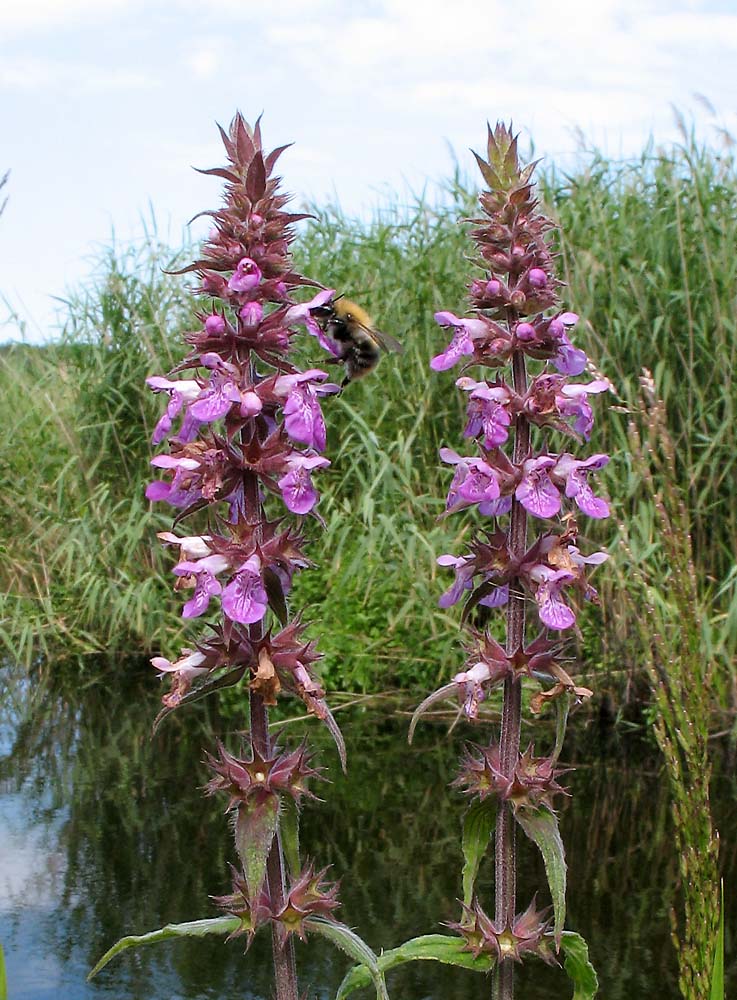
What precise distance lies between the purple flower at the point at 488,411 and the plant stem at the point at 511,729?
62 millimetres

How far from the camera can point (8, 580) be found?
24.1 ft

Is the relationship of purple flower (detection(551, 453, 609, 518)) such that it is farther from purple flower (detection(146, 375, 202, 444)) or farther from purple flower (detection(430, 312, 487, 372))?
purple flower (detection(146, 375, 202, 444))

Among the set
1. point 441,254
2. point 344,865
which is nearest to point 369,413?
point 441,254

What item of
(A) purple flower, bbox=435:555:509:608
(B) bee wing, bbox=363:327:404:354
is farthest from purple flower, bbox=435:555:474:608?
(B) bee wing, bbox=363:327:404:354

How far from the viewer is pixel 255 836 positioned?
1778 mm

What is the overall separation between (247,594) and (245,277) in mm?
514

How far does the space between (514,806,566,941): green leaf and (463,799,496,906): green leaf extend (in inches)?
3.5

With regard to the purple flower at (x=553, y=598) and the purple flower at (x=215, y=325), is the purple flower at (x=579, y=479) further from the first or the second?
the purple flower at (x=215, y=325)

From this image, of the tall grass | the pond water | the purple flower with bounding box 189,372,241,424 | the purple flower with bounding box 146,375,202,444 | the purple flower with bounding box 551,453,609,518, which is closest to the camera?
the tall grass

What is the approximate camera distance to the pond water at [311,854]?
3.20 meters

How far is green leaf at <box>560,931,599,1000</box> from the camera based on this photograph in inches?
81.0

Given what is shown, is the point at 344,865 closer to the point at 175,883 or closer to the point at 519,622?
the point at 175,883

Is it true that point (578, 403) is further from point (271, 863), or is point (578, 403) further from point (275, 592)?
point (271, 863)

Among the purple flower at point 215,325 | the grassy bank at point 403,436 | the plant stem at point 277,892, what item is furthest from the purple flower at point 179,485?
the grassy bank at point 403,436
